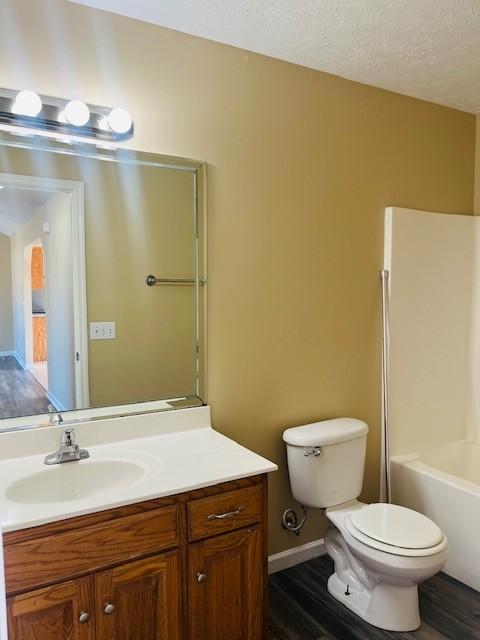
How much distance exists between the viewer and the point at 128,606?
4.86 feet

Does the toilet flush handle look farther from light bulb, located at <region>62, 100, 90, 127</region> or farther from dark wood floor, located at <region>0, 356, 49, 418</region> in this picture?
light bulb, located at <region>62, 100, 90, 127</region>

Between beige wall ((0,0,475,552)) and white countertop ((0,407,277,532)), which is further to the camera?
beige wall ((0,0,475,552))

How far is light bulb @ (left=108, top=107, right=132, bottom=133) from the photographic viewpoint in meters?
1.85

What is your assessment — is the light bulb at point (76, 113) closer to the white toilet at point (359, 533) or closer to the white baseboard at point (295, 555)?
the white toilet at point (359, 533)

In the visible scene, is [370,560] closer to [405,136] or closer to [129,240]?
[129,240]

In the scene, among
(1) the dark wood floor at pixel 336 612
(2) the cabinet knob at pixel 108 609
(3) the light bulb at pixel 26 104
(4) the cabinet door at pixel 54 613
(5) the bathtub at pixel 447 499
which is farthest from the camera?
(5) the bathtub at pixel 447 499

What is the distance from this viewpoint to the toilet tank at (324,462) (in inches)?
89.7

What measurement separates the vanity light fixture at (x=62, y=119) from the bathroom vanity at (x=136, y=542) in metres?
1.08

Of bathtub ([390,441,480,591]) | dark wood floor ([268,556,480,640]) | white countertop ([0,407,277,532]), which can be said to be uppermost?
white countertop ([0,407,277,532])

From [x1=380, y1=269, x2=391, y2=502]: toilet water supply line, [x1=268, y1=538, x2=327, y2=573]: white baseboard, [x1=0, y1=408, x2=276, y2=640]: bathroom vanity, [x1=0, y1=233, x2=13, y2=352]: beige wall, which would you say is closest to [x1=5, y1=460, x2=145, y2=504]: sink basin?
[x1=0, y1=408, x2=276, y2=640]: bathroom vanity

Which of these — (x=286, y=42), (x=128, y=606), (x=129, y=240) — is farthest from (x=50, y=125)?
(x=128, y=606)

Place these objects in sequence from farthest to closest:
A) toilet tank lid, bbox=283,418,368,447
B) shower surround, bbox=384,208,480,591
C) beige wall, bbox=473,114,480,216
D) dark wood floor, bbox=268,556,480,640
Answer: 1. beige wall, bbox=473,114,480,216
2. shower surround, bbox=384,208,480,591
3. toilet tank lid, bbox=283,418,368,447
4. dark wood floor, bbox=268,556,480,640

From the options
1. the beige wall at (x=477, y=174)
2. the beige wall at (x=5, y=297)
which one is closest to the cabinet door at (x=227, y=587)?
the beige wall at (x=5, y=297)

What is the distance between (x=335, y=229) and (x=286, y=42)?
2.90 feet
